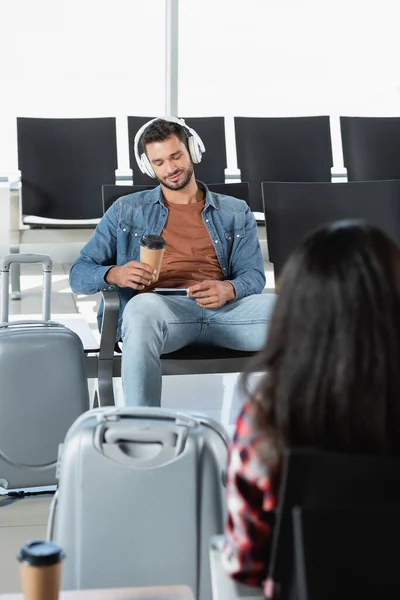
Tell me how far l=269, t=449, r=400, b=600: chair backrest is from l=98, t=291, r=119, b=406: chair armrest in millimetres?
1801

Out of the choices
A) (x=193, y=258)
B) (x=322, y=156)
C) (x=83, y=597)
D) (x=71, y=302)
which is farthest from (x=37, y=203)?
(x=83, y=597)

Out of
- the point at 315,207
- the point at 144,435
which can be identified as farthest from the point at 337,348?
the point at 315,207

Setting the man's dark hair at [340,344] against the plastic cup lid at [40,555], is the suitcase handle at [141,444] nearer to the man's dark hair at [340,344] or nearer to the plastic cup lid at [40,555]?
the plastic cup lid at [40,555]

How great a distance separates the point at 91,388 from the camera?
3.38 m

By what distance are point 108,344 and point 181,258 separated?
41cm

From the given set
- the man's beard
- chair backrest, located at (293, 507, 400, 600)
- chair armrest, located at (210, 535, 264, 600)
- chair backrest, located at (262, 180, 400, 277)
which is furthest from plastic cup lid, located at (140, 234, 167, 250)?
chair backrest, located at (293, 507, 400, 600)

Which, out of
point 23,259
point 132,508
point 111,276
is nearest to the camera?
point 132,508

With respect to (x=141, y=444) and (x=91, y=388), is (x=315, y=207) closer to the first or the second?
(x=91, y=388)

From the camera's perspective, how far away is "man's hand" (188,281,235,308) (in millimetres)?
2748

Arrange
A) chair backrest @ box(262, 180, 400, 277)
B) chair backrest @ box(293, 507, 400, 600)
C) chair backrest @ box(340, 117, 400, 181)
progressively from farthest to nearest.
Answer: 1. chair backrest @ box(340, 117, 400, 181)
2. chair backrest @ box(262, 180, 400, 277)
3. chair backrest @ box(293, 507, 400, 600)

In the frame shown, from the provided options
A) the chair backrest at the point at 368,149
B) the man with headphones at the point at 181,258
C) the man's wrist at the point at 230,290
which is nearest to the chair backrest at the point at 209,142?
the chair backrest at the point at 368,149

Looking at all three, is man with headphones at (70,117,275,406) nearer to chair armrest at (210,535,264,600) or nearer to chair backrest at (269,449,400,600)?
chair armrest at (210,535,264,600)
